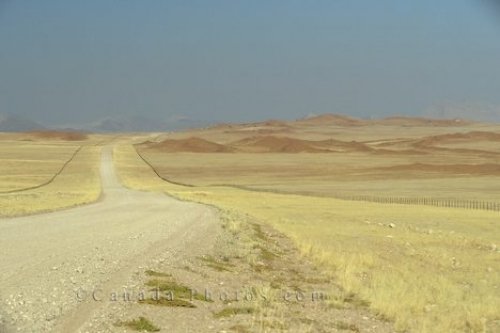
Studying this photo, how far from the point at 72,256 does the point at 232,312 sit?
6080 mm

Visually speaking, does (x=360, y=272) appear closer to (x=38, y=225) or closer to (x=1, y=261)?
(x=1, y=261)

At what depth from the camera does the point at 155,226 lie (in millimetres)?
27969

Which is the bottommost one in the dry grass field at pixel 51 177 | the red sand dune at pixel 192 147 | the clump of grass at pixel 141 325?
the dry grass field at pixel 51 177

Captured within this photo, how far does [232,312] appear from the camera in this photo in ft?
42.3

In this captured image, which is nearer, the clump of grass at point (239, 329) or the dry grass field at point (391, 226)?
the clump of grass at point (239, 329)

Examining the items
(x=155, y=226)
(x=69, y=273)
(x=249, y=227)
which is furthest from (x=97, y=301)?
(x=249, y=227)

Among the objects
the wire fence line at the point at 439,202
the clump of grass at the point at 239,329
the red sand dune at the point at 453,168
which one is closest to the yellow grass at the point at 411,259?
the clump of grass at the point at 239,329

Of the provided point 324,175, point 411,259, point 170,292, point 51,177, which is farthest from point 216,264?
point 324,175

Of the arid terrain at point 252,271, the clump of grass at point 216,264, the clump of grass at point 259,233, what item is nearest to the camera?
the arid terrain at point 252,271

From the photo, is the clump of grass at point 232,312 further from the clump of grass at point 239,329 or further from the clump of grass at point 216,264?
the clump of grass at point 216,264

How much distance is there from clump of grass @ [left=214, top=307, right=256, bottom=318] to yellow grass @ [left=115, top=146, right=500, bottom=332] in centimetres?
264

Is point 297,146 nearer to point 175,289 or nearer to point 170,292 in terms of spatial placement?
point 175,289

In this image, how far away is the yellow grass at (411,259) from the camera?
14844 millimetres

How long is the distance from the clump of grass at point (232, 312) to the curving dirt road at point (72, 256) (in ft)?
6.98
